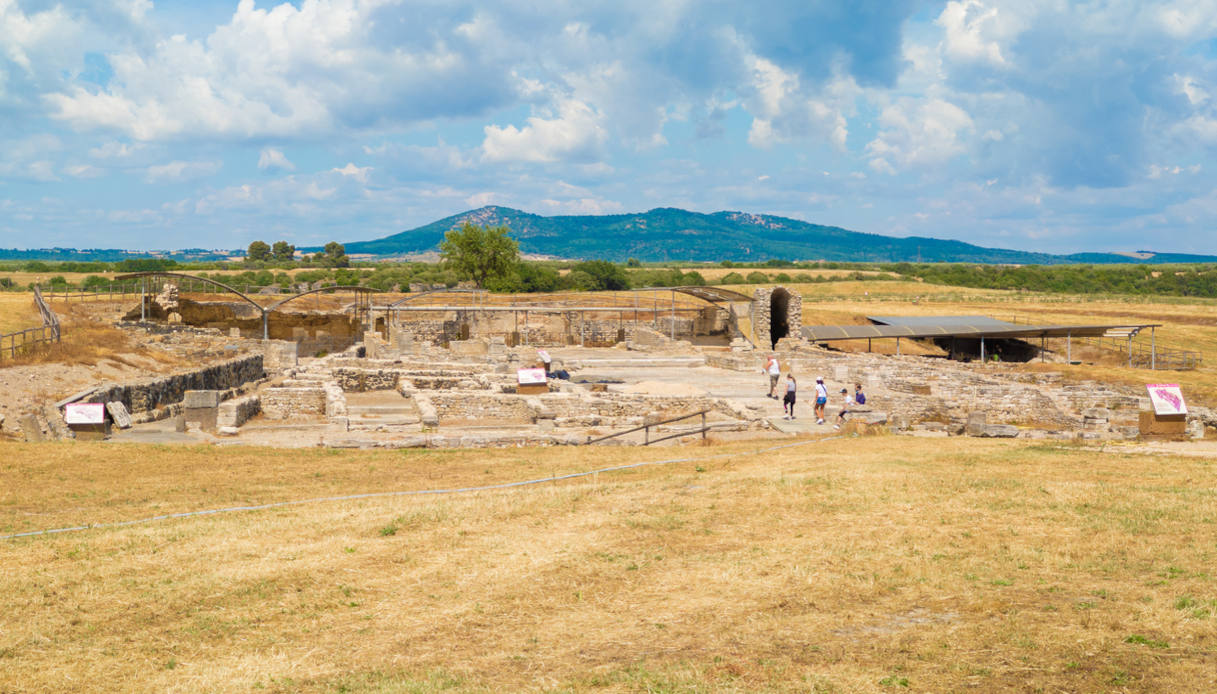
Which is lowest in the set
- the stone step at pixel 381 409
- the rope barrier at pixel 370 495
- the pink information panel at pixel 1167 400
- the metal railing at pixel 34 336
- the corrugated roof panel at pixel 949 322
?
the stone step at pixel 381 409

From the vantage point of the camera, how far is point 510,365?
123 feet

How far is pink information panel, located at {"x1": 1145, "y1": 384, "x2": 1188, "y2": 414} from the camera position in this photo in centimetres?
2159

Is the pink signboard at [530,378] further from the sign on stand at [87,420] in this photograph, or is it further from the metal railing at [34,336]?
the metal railing at [34,336]

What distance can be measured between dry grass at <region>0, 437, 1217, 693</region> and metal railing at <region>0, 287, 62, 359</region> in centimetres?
1795

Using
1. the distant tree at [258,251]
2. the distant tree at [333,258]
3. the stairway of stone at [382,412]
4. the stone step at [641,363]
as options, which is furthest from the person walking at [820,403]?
the distant tree at [258,251]

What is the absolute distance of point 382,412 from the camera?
26.1 metres

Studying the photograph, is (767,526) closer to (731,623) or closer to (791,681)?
(731,623)

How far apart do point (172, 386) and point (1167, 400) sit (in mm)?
28583

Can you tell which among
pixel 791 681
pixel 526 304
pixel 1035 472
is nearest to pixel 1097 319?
pixel 526 304

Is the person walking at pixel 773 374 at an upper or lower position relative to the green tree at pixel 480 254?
lower

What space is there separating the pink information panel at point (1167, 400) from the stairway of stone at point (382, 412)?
58.5ft

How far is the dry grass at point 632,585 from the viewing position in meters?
6.92

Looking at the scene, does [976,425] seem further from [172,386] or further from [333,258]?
[333,258]

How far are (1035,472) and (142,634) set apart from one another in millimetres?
13308
